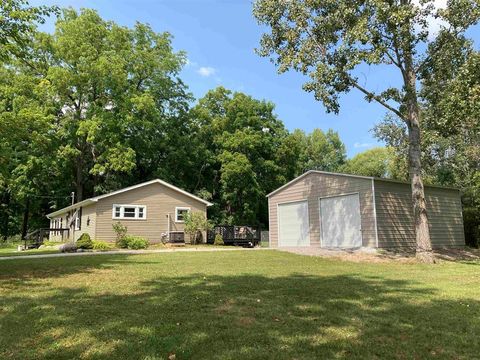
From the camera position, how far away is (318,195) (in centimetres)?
1912

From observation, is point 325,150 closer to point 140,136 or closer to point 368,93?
point 140,136

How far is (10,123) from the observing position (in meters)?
9.89

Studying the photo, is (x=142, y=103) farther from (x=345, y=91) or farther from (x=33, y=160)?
(x=345, y=91)

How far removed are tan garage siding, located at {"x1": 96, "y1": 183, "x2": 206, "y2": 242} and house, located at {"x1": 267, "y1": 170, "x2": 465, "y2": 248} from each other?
683 centimetres

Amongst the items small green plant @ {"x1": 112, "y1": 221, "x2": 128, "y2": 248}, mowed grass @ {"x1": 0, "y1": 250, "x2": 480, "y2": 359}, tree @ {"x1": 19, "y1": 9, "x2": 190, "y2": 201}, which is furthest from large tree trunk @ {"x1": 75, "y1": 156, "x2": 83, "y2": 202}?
mowed grass @ {"x1": 0, "y1": 250, "x2": 480, "y2": 359}

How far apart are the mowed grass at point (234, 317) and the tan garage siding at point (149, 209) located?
1432 cm

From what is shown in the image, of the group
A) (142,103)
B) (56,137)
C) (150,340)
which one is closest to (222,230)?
(142,103)

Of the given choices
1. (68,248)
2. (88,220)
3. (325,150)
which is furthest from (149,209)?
(325,150)

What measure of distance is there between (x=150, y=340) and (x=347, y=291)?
4.27 m

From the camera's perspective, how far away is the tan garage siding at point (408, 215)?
16859 mm

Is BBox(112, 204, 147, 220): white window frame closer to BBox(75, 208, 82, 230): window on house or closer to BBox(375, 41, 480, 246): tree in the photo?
BBox(75, 208, 82, 230): window on house

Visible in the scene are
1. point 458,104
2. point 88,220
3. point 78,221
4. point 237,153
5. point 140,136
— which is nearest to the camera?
point 458,104

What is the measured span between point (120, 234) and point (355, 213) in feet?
40.9

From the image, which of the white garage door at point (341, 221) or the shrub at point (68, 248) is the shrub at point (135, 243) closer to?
the shrub at point (68, 248)
